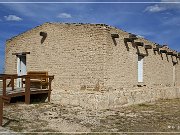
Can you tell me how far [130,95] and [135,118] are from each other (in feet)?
14.4

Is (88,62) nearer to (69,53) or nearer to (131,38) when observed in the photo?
(69,53)

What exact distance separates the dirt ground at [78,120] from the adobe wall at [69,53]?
1.59 m

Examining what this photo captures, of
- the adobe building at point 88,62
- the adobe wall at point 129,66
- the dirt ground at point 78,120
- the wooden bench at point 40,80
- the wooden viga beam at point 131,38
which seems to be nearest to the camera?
the dirt ground at point 78,120

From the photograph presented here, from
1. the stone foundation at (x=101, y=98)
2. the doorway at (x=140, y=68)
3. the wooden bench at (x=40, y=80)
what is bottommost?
the stone foundation at (x=101, y=98)

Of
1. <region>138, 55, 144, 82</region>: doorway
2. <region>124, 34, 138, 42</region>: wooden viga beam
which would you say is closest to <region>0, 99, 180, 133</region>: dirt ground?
<region>124, 34, 138, 42</region>: wooden viga beam

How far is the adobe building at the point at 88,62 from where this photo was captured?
14398 millimetres

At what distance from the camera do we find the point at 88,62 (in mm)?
14695

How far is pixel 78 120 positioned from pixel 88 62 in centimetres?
415

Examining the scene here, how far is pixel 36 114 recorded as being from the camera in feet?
39.5

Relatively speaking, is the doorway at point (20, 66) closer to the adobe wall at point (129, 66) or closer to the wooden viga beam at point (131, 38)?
the adobe wall at point (129, 66)

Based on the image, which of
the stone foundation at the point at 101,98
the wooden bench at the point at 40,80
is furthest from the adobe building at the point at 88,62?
the wooden bench at the point at 40,80

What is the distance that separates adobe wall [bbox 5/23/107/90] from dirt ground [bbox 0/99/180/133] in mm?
1590

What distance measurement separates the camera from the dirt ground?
31.7 feet

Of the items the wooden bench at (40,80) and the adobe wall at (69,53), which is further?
the wooden bench at (40,80)
